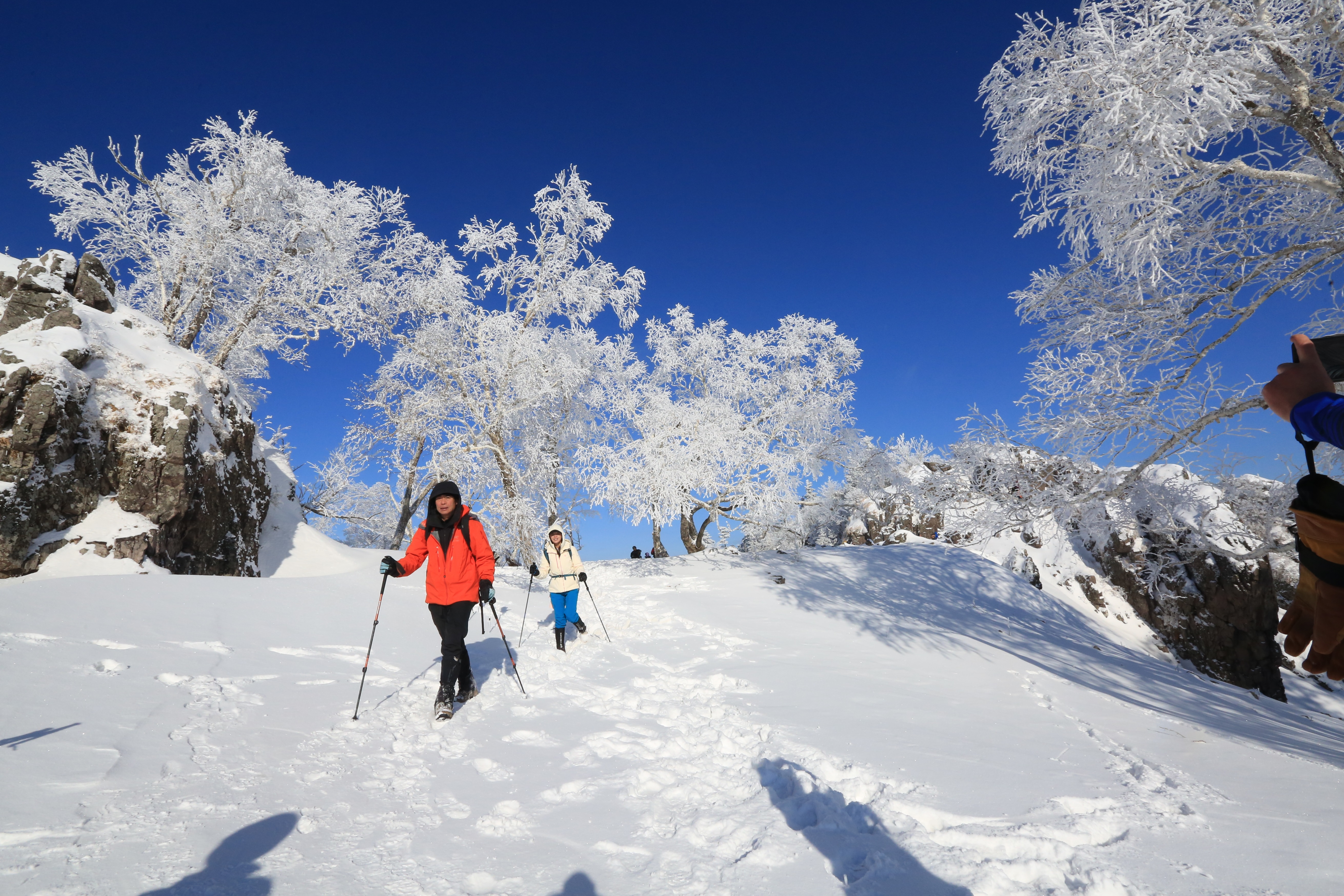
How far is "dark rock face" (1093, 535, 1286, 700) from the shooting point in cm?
1648

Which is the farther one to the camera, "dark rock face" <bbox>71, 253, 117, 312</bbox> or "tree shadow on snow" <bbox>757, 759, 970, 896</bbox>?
"dark rock face" <bbox>71, 253, 117, 312</bbox>

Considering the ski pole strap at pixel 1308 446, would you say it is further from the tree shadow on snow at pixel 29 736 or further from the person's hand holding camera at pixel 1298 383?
the tree shadow on snow at pixel 29 736

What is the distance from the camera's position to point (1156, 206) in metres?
5.28

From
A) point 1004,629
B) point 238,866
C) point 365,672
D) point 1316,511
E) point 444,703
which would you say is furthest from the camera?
point 1004,629

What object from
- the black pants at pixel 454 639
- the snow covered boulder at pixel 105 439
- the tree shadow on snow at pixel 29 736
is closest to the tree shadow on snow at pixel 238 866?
the tree shadow on snow at pixel 29 736

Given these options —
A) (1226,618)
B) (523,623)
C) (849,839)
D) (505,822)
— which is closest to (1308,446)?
(849,839)

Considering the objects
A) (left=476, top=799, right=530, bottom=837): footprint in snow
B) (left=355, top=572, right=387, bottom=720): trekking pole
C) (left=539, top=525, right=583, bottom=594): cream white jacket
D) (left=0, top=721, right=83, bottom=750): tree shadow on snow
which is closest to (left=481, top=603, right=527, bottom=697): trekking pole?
(left=355, top=572, right=387, bottom=720): trekking pole

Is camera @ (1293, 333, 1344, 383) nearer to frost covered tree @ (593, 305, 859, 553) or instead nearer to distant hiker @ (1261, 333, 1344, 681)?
distant hiker @ (1261, 333, 1344, 681)

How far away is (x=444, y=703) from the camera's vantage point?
4.67 m

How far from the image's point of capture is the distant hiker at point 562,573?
7.93 metres

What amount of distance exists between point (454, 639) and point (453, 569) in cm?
61

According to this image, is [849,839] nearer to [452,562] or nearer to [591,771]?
[591,771]

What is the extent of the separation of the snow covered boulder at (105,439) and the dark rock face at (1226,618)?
22.8m

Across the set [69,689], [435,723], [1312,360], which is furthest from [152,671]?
[1312,360]
